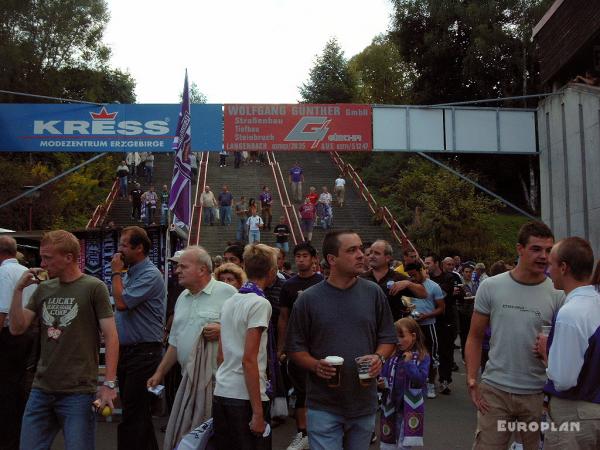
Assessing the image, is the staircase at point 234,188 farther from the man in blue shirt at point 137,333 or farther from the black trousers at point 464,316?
the man in blue shirt at point 137,333

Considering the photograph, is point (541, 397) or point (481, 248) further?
point (481, 248)

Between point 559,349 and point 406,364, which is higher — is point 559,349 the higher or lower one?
the higher one

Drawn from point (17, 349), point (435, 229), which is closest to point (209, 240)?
point (435, 229)

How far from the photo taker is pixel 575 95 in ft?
60.0

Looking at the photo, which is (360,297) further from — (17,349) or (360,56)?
(360,56)

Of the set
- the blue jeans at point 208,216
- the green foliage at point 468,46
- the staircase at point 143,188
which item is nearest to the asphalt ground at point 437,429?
the staircase at point 143,188

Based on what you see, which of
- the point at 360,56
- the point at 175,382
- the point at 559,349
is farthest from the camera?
the point at 360,56

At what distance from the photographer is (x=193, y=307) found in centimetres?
560

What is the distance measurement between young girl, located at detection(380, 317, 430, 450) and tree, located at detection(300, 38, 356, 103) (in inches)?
1976

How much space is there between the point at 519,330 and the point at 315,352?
4.44 feet

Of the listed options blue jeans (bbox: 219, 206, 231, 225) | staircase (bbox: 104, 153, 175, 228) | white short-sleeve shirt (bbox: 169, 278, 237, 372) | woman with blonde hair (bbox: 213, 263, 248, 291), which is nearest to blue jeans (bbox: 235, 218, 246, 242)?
blue jeans (bbox: 219, 206, 231, 225)

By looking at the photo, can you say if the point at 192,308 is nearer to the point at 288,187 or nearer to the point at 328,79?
the point at 288,187

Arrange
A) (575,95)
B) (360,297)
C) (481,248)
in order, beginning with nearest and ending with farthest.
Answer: (360,297)
(575,95)
(481,248)

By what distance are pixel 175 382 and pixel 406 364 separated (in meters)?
3.31
